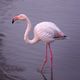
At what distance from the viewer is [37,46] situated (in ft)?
30.0

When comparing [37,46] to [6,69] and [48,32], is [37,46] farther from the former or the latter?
[48,32]

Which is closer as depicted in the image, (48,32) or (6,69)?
(48,32)

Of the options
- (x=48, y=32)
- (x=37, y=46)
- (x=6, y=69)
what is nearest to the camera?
(x=48, y=32)

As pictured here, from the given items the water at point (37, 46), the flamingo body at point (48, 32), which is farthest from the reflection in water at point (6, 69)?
the flamingo body at point (48, 32)

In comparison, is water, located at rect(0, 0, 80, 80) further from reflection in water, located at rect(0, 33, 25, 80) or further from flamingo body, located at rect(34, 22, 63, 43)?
flamingo body, located at rect(34, 22, 63, 43)

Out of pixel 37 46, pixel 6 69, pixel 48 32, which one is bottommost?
pixel 6 69

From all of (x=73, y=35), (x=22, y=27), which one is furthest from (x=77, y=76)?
(x=22, y=27)

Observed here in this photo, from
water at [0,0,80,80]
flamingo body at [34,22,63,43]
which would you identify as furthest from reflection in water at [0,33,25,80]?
flamingo body at [34,22,63,43]

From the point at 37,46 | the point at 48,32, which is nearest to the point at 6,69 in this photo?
the point at 48,32

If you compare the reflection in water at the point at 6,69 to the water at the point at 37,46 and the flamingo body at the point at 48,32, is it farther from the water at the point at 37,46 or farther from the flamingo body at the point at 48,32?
the flamingo body at the point at 48,32

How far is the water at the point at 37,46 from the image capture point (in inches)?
301

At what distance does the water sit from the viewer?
764 centimetres

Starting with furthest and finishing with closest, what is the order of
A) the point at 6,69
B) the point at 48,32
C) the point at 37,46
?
the point at 37,46 → the point at 6,69 → the point at 48,32

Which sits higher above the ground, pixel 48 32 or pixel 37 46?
pixel 48 32
